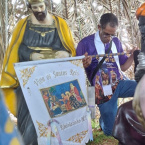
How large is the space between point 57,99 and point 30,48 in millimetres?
399

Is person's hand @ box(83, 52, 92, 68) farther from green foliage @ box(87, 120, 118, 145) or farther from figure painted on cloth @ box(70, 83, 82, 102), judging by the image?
green foliage @ box(87, 120, 118, 145)

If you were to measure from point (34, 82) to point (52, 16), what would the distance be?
1.79 feet

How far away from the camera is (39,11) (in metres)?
1.83

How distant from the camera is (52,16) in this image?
1.95 metres

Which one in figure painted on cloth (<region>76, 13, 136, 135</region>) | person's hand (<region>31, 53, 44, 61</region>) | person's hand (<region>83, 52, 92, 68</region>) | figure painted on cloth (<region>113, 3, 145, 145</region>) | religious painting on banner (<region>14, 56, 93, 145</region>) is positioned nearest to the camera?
figure painted on cloth (<region>113, 3, 145, 145</region>)

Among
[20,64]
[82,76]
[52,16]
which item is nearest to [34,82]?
[20,64]

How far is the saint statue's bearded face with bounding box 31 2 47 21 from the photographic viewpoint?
182 centimetres

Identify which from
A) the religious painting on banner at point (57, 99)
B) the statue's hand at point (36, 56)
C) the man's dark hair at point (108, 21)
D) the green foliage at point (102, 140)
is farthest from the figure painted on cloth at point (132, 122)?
the green foliage at point (102, 140)

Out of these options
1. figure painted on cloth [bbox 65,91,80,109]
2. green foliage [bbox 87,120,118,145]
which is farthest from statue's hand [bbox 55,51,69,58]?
green foliage [bbox 87,120,118,145]

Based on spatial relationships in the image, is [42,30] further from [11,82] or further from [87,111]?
[87,111]

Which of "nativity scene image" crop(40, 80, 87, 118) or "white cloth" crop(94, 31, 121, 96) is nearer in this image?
"nativity scene image" crop(40, 80, 87, 118)

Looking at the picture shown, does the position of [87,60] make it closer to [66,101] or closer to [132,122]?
[66,101]

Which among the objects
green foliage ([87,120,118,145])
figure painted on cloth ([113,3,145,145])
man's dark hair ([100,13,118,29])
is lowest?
green foliage ([87,120,118,145])

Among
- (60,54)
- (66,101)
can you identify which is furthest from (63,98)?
(60,54)
